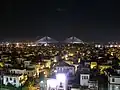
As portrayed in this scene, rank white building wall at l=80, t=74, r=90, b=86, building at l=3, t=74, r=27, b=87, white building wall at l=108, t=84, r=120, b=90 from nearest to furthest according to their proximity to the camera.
A: 1. white building wall at l=108, t=84, r=120, b=90
2. white building wall at l=80, t=74, r=90, b=86
3. building at l=3, t=74, r=27, b=87

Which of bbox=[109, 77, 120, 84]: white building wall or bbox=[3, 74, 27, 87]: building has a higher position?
bbox=[109, 77, 120, 84]: white building wall

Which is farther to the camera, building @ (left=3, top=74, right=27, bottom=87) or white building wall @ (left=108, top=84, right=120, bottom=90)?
building @ (left=3, top=74, right=27, bottom=87)

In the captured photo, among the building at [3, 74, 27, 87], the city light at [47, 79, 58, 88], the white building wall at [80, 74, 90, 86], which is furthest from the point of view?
the building at [3, 74, 27, 87]

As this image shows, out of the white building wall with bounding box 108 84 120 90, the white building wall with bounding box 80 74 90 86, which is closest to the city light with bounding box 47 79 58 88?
the white building wall with bounding box 80 74 90 86

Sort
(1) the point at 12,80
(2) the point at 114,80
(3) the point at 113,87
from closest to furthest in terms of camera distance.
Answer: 1. (3) the point at 113,87
2. (2) the point at 114,80
3. (1) the point at 12,80

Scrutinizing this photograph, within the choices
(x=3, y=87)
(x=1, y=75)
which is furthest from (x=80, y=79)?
(x=1, y=75)

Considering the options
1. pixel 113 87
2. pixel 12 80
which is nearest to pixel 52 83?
pixel 113 87

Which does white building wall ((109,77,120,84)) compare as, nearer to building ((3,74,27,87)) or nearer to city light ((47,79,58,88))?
city light ((47,79,58,88))

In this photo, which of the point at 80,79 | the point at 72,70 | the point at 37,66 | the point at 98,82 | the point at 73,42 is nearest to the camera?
the point at 98,82

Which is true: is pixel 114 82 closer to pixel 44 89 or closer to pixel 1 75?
pixel 44 89

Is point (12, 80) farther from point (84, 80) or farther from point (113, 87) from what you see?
point (113, 87)

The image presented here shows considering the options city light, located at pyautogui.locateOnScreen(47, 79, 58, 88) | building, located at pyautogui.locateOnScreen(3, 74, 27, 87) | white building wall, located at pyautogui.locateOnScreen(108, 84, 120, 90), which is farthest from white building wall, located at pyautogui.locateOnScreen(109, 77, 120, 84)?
building, located at pyautogui.locateOnScreen(3, 74, 27, 87)
